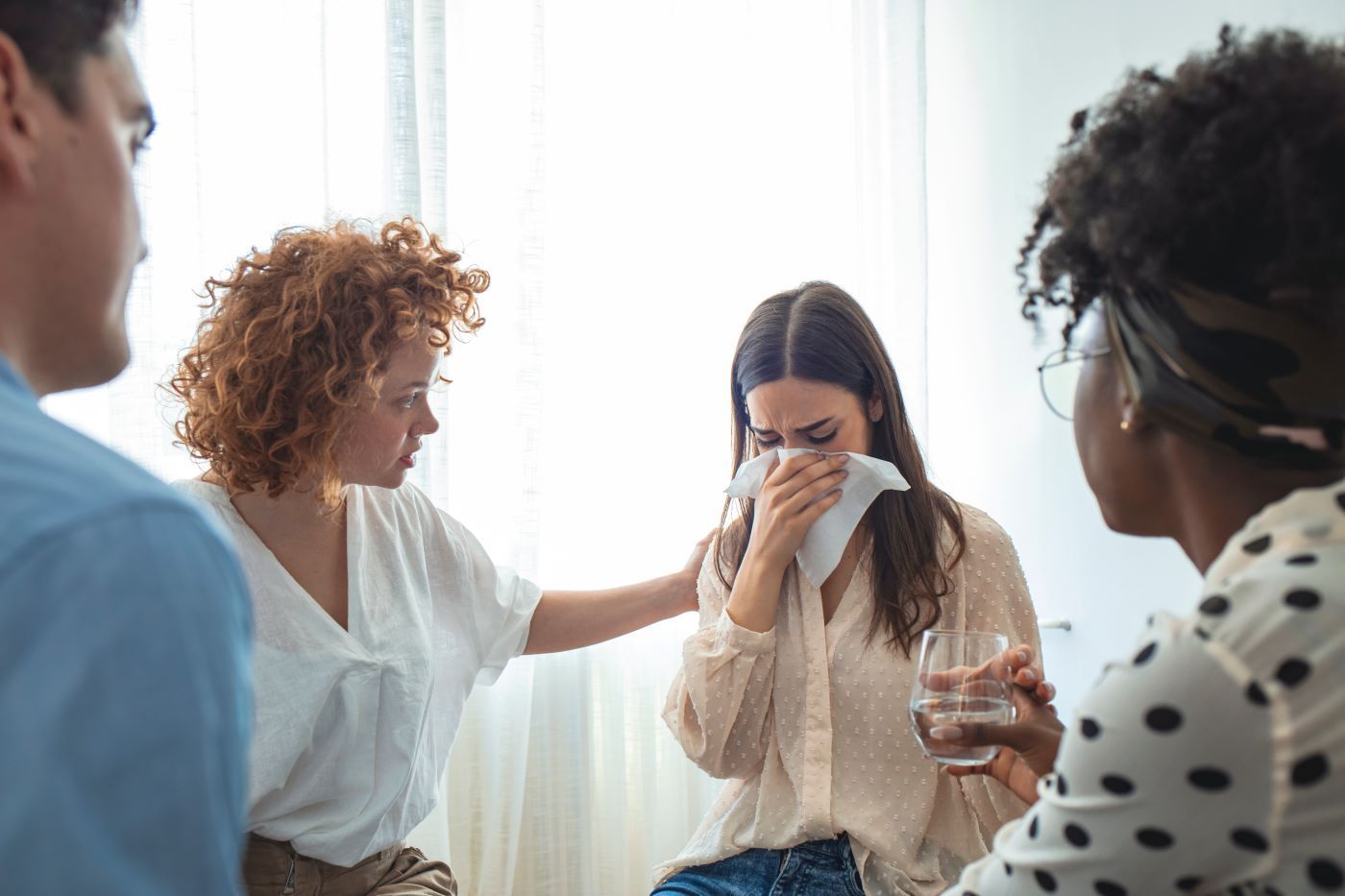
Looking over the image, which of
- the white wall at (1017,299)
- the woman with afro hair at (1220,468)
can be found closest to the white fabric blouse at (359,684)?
the woman with afro hair at (1220,468)

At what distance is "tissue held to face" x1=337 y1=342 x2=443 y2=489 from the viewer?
1.63 meters

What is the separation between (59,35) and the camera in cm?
60

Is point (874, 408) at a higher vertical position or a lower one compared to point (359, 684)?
higher

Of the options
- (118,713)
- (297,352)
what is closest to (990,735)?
(118,713)

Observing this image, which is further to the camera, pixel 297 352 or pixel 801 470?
pixel 801 470

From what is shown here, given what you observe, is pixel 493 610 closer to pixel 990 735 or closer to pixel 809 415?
pixel 809 415

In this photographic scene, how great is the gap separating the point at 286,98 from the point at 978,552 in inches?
58.7

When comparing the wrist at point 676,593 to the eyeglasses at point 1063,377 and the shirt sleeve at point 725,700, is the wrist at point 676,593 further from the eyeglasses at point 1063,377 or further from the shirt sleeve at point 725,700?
the eyeglasses at point 1063,377

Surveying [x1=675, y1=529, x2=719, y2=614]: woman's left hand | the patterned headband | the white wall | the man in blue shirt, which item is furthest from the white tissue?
the man in blue shirt

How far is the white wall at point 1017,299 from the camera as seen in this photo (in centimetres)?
219

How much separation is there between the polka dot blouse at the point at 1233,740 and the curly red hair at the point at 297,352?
3.83ft

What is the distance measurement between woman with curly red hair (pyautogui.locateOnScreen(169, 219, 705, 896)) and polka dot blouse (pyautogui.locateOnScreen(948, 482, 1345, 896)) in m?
1.09

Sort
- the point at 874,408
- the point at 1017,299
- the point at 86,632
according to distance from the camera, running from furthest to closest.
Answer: the point at 1017,299, the point at 874,408, the point at 86,632

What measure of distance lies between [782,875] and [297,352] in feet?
3.37
